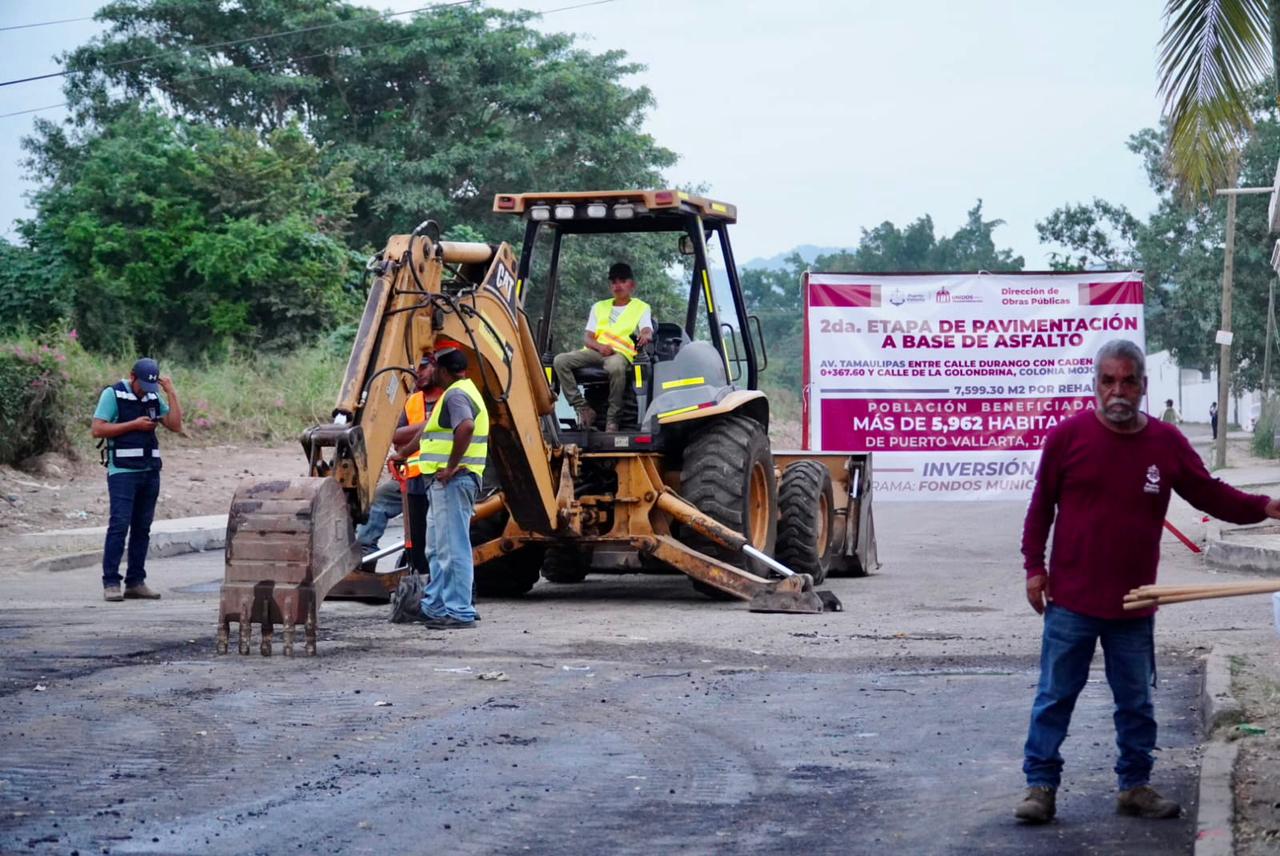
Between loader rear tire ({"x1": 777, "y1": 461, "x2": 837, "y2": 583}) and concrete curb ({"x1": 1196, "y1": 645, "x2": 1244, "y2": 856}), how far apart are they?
17.9ft

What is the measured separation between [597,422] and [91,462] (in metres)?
12.9

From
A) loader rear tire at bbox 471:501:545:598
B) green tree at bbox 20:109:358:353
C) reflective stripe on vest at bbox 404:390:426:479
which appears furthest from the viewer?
green tree at bbox 20:109:358:353

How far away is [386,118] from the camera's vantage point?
1471 inches

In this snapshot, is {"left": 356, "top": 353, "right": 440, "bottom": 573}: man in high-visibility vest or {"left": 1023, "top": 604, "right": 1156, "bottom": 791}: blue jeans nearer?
{"left": 1023, "top": 604, "right": 1156, "bottom": 791}: blue jeans

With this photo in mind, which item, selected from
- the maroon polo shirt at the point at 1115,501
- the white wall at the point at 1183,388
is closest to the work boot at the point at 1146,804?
the maroon polo shirt at the point at 1115,501

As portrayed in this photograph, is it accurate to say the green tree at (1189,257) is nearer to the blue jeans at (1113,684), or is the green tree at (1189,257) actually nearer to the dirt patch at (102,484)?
the dirt patch at (102,484)

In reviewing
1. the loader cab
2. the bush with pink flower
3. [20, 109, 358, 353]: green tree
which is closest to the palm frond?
the loader cab

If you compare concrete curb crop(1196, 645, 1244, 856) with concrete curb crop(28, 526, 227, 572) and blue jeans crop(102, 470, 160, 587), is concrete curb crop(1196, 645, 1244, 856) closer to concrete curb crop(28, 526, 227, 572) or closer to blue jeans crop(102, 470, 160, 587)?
blue jeans crop(102, 470, 160, 587)

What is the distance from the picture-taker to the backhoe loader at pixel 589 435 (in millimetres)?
10742

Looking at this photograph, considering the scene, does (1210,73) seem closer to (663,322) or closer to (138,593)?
(663,322)

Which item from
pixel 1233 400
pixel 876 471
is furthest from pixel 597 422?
pixel 1233 400

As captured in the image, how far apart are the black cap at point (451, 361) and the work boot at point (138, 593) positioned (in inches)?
152

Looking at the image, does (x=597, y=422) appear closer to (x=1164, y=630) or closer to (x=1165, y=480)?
(x=1164, y=630)

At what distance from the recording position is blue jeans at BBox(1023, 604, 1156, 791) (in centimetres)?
591
